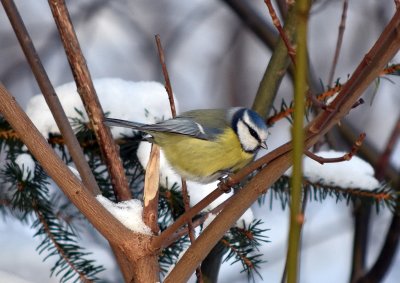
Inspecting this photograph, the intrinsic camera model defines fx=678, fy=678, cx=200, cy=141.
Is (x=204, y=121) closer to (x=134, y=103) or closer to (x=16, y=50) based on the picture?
(x=134, y=103)

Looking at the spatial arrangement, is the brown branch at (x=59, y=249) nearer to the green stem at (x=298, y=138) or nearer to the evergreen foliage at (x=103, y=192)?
the evergreen foliage at (x=103, y=192)

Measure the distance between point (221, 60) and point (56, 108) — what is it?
1654 millimetres

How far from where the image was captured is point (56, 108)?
105cm

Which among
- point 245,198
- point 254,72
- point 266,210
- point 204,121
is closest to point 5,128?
point 204,121

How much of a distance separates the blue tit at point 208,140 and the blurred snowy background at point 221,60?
942 mm

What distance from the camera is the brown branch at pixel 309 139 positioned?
0.65 metres

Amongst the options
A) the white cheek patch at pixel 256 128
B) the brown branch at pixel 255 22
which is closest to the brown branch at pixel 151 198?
the white cheek patch at pixel 256 128

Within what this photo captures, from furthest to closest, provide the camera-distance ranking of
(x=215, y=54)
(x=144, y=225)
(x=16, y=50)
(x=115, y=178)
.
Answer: (x=215, y=54)
(x=16, y=50)
(x=115, y=178)
(x=144, y=225)

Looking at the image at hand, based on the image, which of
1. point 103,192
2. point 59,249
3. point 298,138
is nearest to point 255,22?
point 103,192

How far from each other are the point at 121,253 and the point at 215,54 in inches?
74.5

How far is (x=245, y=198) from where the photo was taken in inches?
31.3

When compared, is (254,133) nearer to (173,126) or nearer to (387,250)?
(173,126)

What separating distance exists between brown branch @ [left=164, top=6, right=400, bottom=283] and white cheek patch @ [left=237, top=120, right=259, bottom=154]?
0.38 meters

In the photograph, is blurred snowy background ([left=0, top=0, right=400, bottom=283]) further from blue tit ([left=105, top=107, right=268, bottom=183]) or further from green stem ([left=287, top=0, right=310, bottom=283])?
green stem ([left=287, top=0, right=310, bottom=283])
